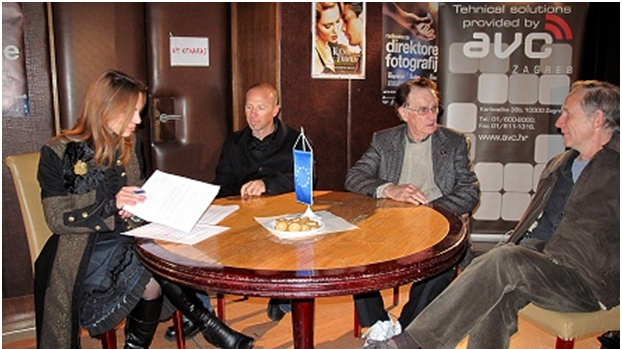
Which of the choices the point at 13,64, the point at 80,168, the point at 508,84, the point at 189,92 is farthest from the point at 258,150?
the point at 508,84

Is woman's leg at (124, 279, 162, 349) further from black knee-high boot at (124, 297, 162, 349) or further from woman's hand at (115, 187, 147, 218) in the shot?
woman's hand at (115, 187, 147, 218)

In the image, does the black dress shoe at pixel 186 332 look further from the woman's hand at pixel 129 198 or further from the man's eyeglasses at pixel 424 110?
the man's eyeglasses at pixel 424 110

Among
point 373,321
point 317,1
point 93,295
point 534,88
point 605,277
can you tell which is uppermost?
point 317,1

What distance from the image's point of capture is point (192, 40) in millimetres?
3561

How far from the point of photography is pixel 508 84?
13.7 ft

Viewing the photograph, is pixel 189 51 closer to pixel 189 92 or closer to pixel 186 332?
pixel 189 92

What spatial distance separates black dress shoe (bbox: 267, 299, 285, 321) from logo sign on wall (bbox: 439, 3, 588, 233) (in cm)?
195

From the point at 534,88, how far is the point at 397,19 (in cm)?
117

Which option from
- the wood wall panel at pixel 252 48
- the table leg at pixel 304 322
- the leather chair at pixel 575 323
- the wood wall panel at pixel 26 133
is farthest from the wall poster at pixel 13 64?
the leather chair at pixel 575 323

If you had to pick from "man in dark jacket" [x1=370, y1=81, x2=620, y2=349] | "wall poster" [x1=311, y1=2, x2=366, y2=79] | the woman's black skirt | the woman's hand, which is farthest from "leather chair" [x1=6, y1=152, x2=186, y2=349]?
"wall poster" [x1=311, y1=2, x2=366, y2=79]

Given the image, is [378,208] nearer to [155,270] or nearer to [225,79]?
[155,270]

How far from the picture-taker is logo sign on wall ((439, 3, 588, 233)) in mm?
4082

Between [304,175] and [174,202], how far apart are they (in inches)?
18.0

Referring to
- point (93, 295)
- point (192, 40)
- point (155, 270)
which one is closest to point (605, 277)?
point (155, 270)
